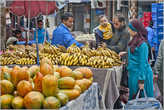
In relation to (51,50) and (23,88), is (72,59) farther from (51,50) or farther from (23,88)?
(23,88)

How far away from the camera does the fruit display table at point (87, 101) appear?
2.88 metres

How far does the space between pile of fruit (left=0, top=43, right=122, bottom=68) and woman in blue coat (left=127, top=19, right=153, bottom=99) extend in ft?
1.40

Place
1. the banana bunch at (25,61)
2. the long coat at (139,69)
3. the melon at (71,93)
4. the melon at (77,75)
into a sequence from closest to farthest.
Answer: the melon at (71,93), the melon at (77,75), the long coat at (139,69), the banana bunch at (25,61)

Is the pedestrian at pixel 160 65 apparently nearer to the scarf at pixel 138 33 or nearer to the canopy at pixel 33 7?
the scarf at pixel 138 33

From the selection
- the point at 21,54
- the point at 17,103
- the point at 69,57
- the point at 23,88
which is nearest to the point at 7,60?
the point at 21,54

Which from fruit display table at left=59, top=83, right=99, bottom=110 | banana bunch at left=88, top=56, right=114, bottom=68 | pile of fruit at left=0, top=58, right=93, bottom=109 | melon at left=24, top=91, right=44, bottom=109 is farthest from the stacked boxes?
melon at left=24, top=91, right=44, bottom=109

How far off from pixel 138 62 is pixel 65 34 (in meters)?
1.85

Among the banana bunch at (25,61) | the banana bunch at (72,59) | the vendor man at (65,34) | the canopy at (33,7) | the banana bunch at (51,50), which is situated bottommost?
the banana bunch at (25,61)

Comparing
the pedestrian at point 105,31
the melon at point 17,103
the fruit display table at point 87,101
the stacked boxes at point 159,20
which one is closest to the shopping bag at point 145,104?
the fruit display table at point 87,101

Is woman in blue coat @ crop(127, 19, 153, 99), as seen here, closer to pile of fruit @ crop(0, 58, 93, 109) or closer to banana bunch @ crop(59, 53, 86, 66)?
banana bunch @ crop(59, 53, 86, 66)

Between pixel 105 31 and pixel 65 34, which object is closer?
pixel 65 34

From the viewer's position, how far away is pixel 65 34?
643 cm

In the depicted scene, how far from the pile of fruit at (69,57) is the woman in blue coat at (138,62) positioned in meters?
0.43

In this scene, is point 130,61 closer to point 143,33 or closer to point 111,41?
point 143,33
